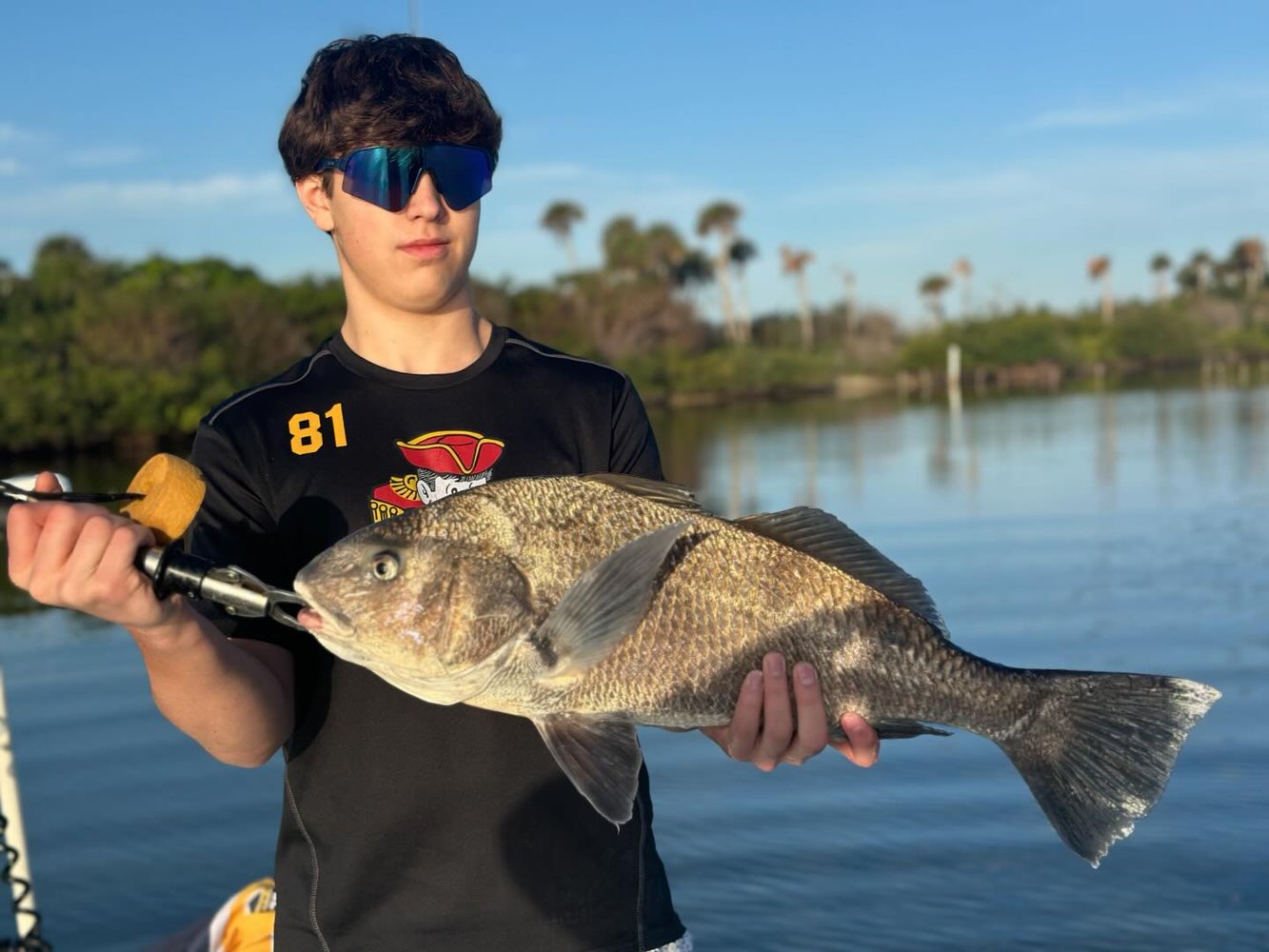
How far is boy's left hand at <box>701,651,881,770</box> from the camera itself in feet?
→ 8.07

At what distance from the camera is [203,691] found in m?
2.39

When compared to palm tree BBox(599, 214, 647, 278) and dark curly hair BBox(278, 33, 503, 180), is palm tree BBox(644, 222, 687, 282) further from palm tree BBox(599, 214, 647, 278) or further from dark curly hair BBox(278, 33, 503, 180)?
dark curly hair BBox(278, 33, 503, 180)

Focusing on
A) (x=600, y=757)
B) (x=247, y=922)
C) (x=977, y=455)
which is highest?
(x=600, y=757)

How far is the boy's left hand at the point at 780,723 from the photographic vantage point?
2.46 m

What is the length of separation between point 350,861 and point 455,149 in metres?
1.45

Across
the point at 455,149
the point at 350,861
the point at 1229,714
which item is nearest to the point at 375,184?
the point at 455,149

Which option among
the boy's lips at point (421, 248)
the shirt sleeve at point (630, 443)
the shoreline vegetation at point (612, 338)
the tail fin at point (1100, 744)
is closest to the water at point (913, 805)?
the tail fin at point (1100, 744)

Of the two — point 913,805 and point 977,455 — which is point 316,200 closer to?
point 913,805

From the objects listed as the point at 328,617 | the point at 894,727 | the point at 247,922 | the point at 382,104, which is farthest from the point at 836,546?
the point at 247,922

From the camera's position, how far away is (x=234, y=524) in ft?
8.78

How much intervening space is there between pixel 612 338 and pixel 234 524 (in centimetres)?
7393

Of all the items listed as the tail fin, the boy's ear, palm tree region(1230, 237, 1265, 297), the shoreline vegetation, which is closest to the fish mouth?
the boy's ear

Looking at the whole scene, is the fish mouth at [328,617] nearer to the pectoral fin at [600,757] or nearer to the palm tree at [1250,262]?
the pectoral fin at [600,757]

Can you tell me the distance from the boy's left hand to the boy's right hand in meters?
1.08
